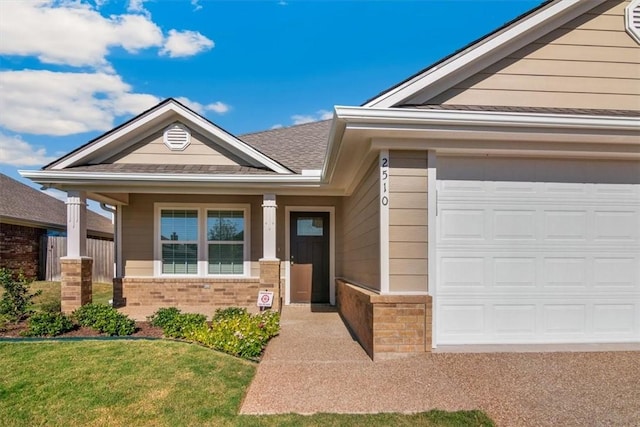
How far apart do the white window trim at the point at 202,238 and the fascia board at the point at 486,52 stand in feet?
18.0

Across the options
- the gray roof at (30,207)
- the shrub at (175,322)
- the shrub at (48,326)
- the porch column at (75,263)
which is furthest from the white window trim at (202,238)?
the gray roof at (30,207)

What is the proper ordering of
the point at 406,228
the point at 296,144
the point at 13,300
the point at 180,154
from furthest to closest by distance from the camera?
the point at 296,144 → the point at 180,154 → the point at 13,300 → the point at 406,228

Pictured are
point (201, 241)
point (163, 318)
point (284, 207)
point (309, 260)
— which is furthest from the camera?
point (309, 260)

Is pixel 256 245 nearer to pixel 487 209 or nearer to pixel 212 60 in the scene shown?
pixel 487 209

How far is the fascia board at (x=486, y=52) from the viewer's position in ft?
16.8

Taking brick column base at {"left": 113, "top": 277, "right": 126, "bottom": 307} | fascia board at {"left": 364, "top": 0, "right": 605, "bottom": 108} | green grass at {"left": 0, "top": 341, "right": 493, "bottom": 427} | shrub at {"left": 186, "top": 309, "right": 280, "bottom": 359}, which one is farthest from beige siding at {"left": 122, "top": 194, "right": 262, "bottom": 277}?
fascia board at {"left": 364, "top": 0, "right": 605, "bottom": 108}

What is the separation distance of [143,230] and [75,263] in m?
1.79

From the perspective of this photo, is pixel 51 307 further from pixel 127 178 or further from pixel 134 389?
pixel 134 389

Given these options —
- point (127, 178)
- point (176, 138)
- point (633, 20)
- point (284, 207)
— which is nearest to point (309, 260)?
point (284, 207)

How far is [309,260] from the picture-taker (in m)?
9.72

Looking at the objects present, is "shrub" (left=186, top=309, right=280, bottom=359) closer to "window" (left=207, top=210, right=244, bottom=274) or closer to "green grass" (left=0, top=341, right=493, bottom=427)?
"green grass" (left=0, top=341, right=493, bottom=427)

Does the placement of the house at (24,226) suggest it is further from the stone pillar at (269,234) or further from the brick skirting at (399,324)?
the brick skirting at (399,324)

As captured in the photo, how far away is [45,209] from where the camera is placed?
19.6 meters

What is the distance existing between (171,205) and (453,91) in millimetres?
6866
